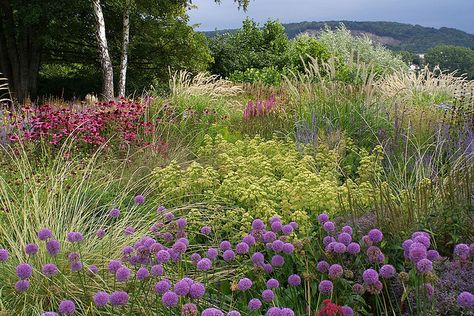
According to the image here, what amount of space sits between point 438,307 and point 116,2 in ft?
46.4

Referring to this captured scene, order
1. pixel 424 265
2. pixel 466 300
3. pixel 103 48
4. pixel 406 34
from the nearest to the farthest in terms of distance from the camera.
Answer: pixel 424 265, pixel 466 300, pixel 103 48, pixel 406 34

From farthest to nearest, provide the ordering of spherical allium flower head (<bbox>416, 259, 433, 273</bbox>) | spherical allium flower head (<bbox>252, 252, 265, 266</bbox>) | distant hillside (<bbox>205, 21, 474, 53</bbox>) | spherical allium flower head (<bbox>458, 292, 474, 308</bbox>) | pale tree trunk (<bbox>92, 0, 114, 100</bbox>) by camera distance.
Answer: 1. distant hillside (<bbox>205, 21, 474, 53</bbox>)
2. pale tree trunk (<bbox>92, 0, 114, 100</bbox>)
3. spherical allium flower head (<bbox>252, 252, 265, 266</bbox>)
4. spherical allium flower head (<bbox>458, 292, 474, 308</bbox>)
5. spherical allium flower head (<bbox>416, 259, 433, 273</bbox>)

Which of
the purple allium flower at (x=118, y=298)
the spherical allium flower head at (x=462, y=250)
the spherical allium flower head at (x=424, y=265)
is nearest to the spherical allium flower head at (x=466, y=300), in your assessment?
the spherical allium flower head at (x=424, y=265)

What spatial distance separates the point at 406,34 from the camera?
61.5 metres

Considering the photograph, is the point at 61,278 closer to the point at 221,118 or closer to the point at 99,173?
the point at 99,173

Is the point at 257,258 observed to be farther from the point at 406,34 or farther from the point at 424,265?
the point at 406,34

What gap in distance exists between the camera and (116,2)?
1501 centimetres

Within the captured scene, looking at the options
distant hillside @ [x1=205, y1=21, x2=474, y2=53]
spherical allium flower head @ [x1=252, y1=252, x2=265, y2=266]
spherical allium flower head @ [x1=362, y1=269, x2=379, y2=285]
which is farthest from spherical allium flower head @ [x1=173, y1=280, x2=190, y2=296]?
distant hillside @ [x1=205, y1=21, x2=474, y2=53]

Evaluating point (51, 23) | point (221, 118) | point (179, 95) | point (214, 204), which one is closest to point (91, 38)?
point (51, 23)

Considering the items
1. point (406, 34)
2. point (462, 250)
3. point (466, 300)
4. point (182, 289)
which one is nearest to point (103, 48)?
point (462, 250)

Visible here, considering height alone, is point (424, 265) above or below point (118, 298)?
above

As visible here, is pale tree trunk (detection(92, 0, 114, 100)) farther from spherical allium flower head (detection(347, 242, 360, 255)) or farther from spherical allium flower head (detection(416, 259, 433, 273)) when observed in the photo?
spherical allium flower head (detection(416, 259, 433, 273))

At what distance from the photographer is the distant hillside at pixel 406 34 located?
5667cm

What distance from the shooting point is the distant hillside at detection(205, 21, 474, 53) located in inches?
2231
